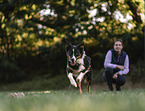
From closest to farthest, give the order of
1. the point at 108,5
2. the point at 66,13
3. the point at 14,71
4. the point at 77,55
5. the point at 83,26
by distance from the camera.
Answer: the point at 77,55 < the point at 108,5 < the point at 83,26 < the point at 66,13 < the point at 14,71

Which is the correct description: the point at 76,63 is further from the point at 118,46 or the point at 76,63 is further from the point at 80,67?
the point at 118,46

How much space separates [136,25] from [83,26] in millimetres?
2573

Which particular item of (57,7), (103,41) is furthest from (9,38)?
(103,41)

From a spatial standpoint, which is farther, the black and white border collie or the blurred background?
the blurred background

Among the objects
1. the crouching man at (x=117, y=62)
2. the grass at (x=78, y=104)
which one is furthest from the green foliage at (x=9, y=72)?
the grass at (x=78, y=104)

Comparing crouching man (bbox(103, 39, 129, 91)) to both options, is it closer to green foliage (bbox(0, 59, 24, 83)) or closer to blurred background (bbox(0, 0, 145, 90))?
blurred background (bbox(0, 0, 145, 90))

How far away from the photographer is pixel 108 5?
9914mm

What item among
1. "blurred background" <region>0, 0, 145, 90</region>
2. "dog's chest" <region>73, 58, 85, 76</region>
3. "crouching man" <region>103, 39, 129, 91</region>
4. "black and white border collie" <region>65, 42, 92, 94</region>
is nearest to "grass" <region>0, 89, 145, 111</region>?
"black and white border collie" <region>65, 42, 92, 94</region>

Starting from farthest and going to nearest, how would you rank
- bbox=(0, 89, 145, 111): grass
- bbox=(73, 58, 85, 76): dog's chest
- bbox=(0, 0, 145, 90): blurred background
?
bbox=(0, 0, 145, 90): blurred background < bbox=(73, 58, 85, 76): dog's chest < bbox=(0, 89, 145, 111): grass

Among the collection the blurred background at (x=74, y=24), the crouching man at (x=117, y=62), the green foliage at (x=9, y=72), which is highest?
the blurred background at (x=74, y=24)

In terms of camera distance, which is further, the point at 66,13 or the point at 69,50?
the point at 66,13

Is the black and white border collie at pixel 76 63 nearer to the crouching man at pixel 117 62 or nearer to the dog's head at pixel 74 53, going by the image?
the dog's head at pixel 74 53

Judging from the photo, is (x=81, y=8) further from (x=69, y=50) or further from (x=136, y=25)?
(x=69, y=50)

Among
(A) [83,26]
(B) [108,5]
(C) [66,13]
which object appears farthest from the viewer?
(C) [66,13]
